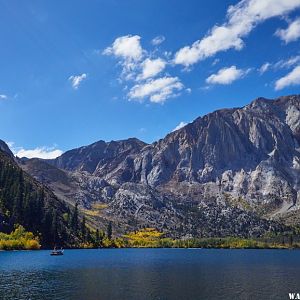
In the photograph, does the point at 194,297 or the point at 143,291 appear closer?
the point at 194,297

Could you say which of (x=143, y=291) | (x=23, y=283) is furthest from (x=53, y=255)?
(x=143, y=291)

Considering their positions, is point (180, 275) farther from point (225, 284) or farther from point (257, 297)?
point (257, 297)

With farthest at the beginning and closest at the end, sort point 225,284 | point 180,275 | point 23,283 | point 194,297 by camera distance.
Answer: point 180,275
point 225,284
point 23,283
point 194,297

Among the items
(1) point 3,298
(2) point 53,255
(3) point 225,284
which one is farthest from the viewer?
(2) point 53,255

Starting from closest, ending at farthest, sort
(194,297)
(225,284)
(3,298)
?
(3,298), (194,297), (225,284)

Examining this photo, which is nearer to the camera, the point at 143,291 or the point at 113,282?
the point at 143,291

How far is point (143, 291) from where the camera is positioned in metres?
84.8

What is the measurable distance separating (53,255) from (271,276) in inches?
4335

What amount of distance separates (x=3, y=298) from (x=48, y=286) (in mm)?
16202

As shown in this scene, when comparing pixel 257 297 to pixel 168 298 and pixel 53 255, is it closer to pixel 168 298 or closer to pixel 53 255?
pixel 168 298

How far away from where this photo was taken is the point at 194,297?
259 feet

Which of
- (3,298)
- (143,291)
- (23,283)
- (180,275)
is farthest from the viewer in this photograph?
(180,275)

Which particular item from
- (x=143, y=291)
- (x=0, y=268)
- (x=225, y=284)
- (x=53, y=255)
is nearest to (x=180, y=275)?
(x=225, y=284)

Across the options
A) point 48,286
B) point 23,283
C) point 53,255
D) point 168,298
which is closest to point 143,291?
point 168,298
